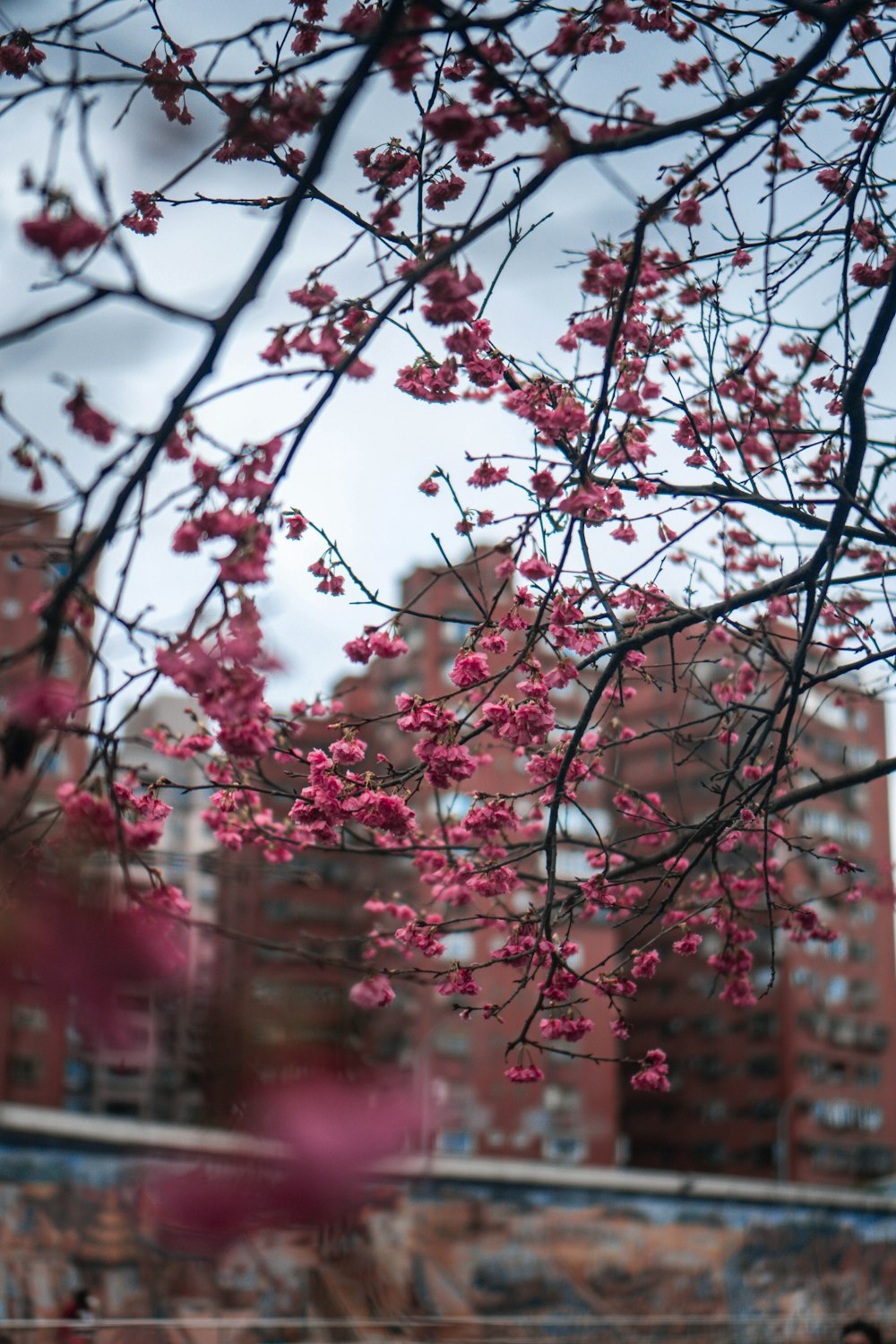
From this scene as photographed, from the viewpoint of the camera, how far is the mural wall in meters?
12.5

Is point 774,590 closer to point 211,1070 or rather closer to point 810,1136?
point 211,1070

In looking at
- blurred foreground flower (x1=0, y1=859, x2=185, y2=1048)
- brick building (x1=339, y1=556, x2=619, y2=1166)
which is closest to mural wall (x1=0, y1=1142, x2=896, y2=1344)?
blurred foreground flower (x1=0, y1=859, x2=185, y2=1048)

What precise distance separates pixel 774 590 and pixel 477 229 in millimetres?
2116

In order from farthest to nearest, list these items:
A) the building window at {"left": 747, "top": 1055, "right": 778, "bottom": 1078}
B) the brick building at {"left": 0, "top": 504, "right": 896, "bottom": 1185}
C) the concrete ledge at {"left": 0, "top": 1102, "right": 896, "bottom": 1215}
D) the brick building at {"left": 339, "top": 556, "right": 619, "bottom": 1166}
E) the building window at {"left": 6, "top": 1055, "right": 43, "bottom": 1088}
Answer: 1. the building window at {"left": 747, "top": 1055, "right": 778, "bottom": 1078}
2. the brick building at {"left": 339, "top": 556, "right": 619, "bottom": 1166}
3. the brick building at {"left": 0, "top": 504, "right": 896, "bottom": 1185}
4. the concrete ledge at {"left": 0, "top": 1102, "right": 896, "bottom": 1215}
5. the building window at {"left": 6, "top": 1055, "right": 43, "bottom": 1088}

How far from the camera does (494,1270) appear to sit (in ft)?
52.4

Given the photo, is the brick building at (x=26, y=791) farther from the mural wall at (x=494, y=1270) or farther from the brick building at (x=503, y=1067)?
the brick building at (x=503, y=1067)

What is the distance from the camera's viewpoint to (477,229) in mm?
3186

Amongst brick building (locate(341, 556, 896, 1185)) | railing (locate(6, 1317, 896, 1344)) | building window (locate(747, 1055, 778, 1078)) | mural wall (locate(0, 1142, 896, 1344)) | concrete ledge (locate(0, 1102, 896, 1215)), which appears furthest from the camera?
building window (locate(747, 1055, 778, 1078))

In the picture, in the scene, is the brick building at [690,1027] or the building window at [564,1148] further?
the building window at [564,1148]

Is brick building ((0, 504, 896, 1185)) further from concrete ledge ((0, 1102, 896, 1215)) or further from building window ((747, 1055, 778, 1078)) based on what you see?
concrete ledge ((0, 1102, 896, 1215))

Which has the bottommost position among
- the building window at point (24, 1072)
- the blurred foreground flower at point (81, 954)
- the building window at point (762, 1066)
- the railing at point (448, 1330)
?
the railing at point (448, 1330)

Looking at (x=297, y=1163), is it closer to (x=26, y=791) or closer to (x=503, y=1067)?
(x=26, y=791)

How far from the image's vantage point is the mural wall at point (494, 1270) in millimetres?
12516

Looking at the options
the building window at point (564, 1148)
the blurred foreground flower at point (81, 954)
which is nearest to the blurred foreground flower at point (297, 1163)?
the blurred foreground flower at point (81, 954)
